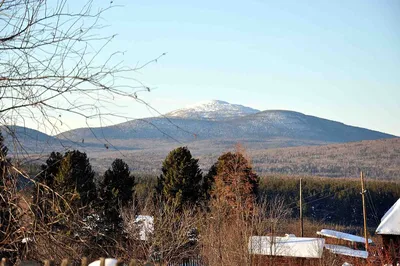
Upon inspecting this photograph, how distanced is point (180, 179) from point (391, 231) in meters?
10.7

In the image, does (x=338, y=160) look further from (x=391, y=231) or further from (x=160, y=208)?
(x=160, y=208)

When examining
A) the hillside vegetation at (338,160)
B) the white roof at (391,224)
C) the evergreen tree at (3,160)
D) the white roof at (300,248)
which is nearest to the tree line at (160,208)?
the evergreen tree at (3,160)

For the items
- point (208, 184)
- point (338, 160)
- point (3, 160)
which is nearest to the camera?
point (3, 160)

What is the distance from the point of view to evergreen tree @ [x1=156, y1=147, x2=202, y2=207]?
99.7ft

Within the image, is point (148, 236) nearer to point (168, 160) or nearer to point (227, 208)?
point (227, 208)

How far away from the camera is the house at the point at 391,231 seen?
1196 inches

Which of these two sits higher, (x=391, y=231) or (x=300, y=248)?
(x=391, y=231)

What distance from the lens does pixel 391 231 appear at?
3089 cm

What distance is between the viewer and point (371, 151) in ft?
539

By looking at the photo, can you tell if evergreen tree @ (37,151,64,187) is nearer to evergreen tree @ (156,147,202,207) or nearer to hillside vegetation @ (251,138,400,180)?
evergreen tree @ (156,147,202,207)

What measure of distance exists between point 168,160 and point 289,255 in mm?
7587

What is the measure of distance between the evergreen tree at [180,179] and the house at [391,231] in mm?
9325

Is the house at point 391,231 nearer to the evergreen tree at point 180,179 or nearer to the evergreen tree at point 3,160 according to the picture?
the evergreen tree at point 180,179

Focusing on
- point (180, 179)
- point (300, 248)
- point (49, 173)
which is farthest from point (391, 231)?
point (49, 173)
